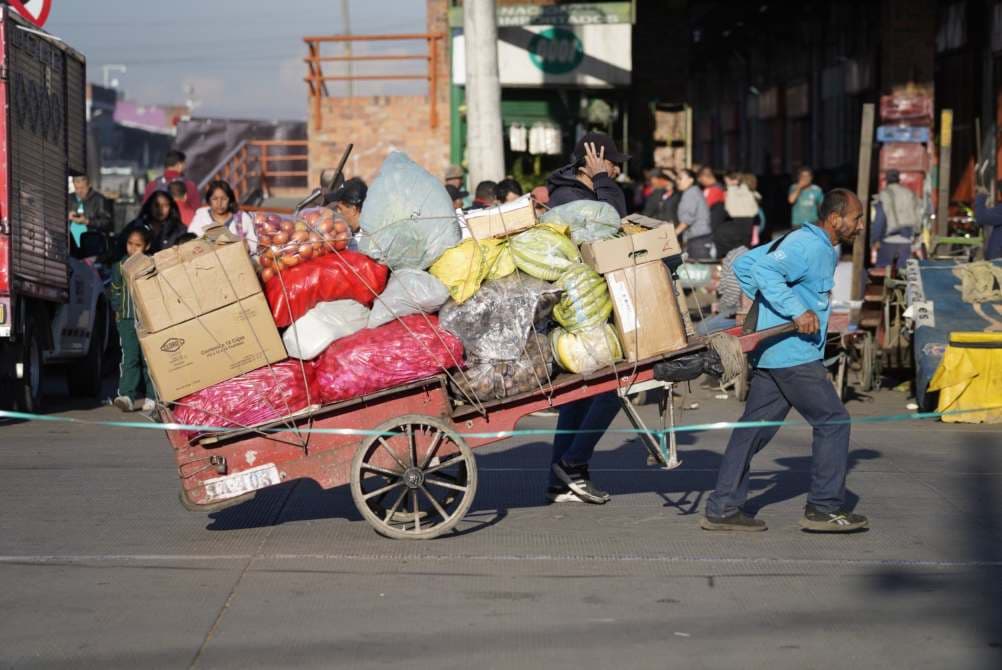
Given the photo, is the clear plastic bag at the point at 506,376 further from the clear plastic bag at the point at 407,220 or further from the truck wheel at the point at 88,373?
the truck wheel at the point at 88,373

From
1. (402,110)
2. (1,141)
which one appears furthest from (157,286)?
(402,110)

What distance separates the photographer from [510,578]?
23.0 feet

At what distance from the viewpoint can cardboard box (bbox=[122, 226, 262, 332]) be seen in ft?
24.0

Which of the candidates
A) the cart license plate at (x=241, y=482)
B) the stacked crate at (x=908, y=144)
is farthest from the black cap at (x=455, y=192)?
the cart license plate at (x=241, y=482)

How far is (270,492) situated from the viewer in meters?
9.12

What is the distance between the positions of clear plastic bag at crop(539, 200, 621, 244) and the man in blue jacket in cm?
75

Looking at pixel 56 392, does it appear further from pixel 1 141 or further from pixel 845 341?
pixel 845 341

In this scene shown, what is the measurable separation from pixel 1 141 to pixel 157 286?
5185 millimetres

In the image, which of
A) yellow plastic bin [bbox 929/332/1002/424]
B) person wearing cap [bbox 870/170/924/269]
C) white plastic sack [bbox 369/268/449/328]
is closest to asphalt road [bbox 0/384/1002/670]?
white plastic sack [bbox 369/268/449/328]

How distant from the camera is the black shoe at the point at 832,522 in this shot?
788 cm

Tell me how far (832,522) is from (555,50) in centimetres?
1740

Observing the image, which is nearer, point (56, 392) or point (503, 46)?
point (56, 392)

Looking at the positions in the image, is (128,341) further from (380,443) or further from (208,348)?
(380,443)

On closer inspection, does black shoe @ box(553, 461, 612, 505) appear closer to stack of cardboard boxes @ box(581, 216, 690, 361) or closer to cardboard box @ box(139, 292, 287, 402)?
stack of cardboard boxes @ box(581, 216, 690, 361)
